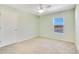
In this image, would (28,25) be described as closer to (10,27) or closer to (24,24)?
(24,24)

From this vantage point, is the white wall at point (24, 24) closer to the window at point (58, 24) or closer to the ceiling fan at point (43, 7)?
the ceiling fan at point (43, 7)

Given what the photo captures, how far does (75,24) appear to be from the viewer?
160cm

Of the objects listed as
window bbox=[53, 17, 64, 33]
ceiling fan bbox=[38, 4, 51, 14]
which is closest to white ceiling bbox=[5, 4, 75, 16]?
ceiling fan bbox=[38, 4, 51, 14]

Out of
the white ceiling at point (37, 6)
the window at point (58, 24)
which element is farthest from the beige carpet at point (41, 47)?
the white ceiling at point (37, 6)

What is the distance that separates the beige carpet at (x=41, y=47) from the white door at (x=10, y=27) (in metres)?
0.14

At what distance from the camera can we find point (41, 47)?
5.70ft

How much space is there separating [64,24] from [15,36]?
97 centimetres

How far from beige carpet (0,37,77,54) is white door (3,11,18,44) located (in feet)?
0.45

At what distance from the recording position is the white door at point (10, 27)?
1.69 m

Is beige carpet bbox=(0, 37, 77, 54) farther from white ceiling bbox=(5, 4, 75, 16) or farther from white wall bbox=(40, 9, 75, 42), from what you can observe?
white ceiling bbox=(5, 4, 75, 16)

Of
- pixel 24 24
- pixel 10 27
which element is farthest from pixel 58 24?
pixel 10 27

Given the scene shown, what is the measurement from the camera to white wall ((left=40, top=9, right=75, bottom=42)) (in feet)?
5.51

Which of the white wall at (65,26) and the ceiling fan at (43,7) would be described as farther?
the white wall at (65,26)
